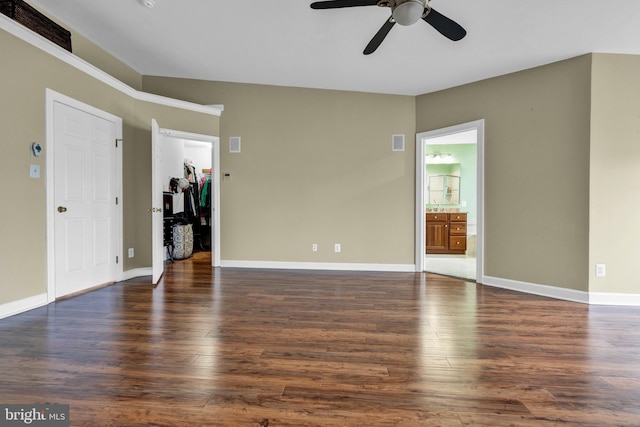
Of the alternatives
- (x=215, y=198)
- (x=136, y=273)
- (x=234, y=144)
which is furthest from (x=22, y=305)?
(x=234, y=144)

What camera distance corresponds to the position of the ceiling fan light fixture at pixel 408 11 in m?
2.14

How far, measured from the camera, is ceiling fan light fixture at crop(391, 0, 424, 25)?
2.14m

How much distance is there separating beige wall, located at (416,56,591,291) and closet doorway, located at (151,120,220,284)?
391 cm

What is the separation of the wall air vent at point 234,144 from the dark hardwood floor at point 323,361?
98.1 inches

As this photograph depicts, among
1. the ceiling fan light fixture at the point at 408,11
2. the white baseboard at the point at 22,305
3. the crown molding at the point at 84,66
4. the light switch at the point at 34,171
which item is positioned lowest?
the white baseboard at the point at 22,305

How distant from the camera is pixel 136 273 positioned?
4.50 metres

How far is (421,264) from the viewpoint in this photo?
505cm

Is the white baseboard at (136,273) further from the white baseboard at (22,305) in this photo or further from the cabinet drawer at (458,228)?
the cabinet drawer at (458,228)

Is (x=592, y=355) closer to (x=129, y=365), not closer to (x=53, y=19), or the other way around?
(x=129, y=365)

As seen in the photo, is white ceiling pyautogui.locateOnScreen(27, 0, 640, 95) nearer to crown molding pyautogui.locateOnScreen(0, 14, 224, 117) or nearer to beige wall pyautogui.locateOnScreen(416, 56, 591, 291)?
beige wall pyautogui.locateOnScreen(416, 56, 591, 291)

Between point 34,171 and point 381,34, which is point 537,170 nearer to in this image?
point 381,34

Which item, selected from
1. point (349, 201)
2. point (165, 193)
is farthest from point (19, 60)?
point (349, 201)

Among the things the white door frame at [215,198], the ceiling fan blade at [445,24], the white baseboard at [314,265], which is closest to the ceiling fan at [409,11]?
the ceiling fan blade at [445,24]

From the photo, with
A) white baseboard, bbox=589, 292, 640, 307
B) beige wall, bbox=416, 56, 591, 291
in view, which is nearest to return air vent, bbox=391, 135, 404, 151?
beige wall, bbox=416, 56, 591, 291
